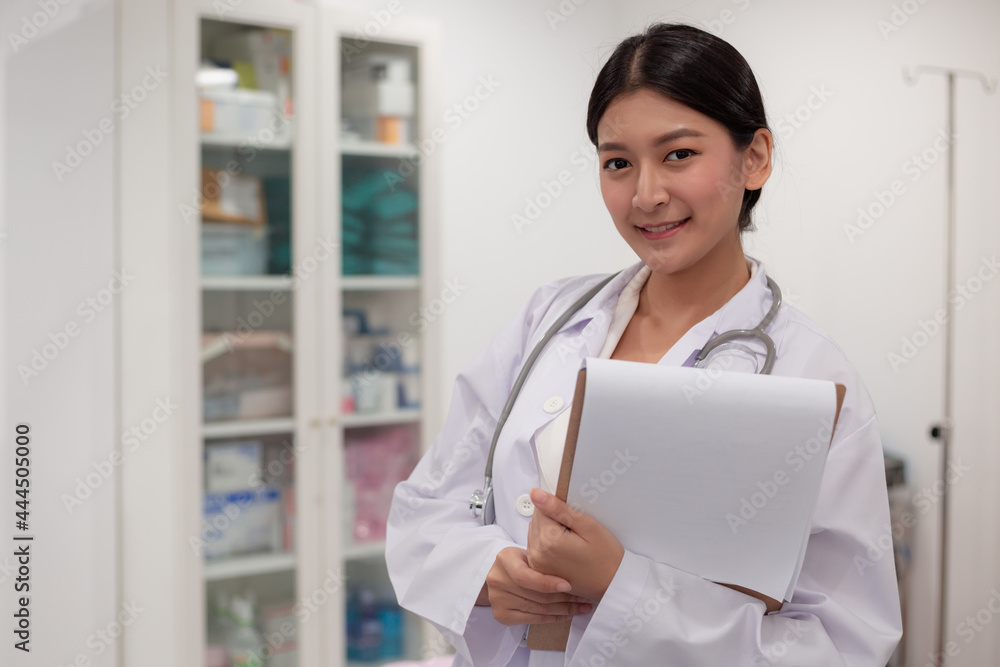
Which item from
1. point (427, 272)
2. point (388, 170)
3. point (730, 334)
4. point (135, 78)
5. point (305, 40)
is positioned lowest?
point (730, 334)

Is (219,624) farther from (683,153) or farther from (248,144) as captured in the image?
(683,153)

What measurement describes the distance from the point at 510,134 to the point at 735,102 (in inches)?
78.7

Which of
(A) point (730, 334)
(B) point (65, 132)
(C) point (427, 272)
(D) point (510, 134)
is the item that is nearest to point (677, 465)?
(A) point (730, 334)

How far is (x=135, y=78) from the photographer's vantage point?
198 cm

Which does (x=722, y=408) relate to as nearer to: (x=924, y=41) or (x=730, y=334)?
(x=730, y=334)

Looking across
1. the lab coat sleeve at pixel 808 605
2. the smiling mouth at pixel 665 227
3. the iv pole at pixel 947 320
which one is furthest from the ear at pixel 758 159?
the iv pole at pixel 947 320

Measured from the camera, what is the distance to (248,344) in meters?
2.16

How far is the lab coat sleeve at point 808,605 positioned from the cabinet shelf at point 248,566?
150 cm

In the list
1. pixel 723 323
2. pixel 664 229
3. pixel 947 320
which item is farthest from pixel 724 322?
pixel 947 320

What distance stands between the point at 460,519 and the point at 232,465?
1.28 meters

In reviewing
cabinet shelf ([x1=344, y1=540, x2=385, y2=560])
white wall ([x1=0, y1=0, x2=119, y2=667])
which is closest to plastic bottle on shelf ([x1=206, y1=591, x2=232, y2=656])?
white wall ([x1=0, y1=0, x2=119, y2=667])

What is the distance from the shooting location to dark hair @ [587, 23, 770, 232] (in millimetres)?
923

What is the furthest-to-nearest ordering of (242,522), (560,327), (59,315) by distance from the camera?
1. (242,522)
2. (59,315)
3. (560,327)

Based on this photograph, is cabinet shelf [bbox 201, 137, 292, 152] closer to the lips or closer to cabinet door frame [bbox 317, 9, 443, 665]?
cabinet door frame [bbox 317, 9, 443, 665]
